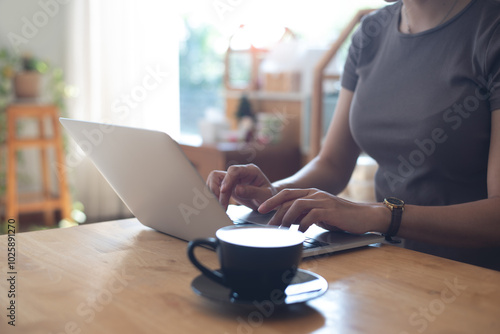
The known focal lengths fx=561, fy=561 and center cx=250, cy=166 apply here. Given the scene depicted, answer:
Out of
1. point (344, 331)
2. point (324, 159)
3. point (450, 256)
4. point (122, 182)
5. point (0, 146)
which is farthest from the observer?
point (0, 146)

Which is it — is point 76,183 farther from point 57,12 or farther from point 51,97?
point 57,12

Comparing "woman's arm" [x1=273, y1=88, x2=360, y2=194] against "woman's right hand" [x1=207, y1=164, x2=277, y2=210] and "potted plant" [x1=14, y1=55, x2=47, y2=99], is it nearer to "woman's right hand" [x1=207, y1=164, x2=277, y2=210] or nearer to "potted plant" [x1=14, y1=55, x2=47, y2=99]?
"woman's right hand" [x1=207, y1=164, x2=277, y2=210]

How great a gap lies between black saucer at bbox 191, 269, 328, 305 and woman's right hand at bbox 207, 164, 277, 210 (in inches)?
12.5

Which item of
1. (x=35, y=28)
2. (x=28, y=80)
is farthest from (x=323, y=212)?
(x=35, y=28)

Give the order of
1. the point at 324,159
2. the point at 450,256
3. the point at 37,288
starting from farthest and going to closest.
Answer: the point at 324,159, the point at 450,256, the point at 37,288

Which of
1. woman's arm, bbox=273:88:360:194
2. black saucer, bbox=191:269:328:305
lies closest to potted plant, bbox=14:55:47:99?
woman's arm, bbox=273:88:360:194

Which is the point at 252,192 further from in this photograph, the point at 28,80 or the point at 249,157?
the point at 28,80

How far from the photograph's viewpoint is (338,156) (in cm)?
134

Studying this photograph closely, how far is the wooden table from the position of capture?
528 mm

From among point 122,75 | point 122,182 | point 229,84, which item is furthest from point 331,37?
point 122,182

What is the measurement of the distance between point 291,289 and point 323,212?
9.3 inches

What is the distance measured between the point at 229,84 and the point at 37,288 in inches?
122

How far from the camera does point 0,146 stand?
10.4 feet

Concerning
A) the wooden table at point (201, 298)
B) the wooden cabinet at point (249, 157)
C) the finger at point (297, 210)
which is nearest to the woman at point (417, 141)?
the finger at point (297, 210)
